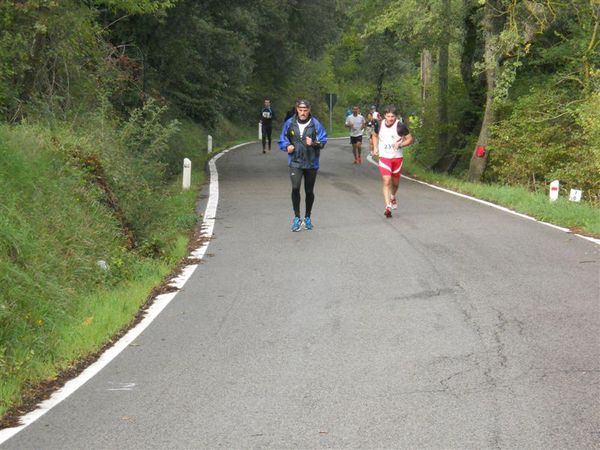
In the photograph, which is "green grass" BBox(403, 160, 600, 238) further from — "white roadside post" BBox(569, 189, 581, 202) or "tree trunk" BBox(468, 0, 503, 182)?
"tree trunk" BBox(468, 0, 503, 182)

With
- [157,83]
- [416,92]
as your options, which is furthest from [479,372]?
[416,92]

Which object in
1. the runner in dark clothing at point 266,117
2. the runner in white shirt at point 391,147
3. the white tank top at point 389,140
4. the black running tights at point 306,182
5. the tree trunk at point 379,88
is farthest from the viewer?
the tree trunk at point 379,88

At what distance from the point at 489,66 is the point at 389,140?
225 inches

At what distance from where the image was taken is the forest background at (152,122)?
8148 millimetres

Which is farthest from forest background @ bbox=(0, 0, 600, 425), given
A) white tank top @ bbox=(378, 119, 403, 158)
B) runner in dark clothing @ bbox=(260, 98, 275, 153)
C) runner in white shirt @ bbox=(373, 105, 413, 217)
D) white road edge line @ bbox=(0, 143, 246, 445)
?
white tank top @ bbox=(378, 119, 403, 158)

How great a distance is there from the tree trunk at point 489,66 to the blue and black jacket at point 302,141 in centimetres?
763

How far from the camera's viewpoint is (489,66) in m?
19.6

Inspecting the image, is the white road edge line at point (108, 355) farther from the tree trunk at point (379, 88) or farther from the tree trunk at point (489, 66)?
the tree trunk at point (379, 88)

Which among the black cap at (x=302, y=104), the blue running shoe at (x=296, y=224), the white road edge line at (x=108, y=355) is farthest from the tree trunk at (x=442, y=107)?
the white road edge line at (x=108, y=355)

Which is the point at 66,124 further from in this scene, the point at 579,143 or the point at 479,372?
the point at 579,143

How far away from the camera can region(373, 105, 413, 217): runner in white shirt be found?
48.6 ft

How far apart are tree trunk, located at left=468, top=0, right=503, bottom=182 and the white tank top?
18.1ft

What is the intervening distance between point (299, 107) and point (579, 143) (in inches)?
377

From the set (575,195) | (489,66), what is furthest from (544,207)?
(489,66)
